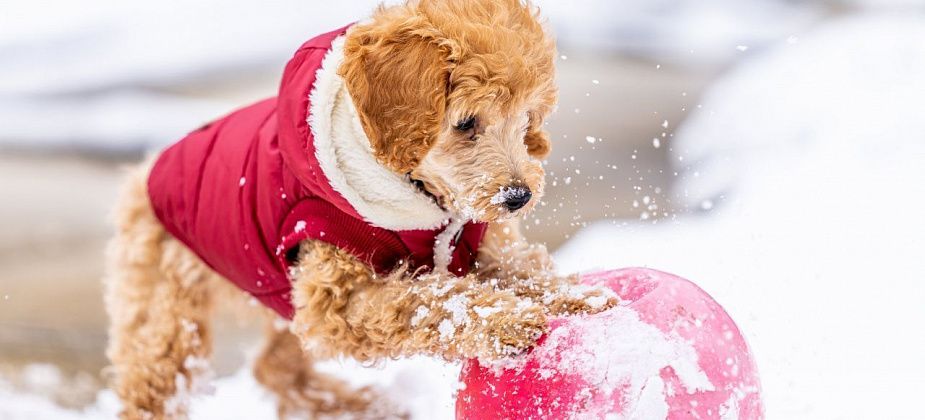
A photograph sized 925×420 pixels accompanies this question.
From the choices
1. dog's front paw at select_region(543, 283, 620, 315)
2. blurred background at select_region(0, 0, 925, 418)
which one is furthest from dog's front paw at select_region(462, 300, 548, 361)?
blurred background at select_region(0, 0, 925, 418)

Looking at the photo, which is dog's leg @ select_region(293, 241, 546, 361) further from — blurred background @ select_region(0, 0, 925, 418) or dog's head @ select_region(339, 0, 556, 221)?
blurred background @ select_region(0, 0, 925, 418)

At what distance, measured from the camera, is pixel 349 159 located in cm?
258

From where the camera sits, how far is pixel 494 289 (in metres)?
2.68

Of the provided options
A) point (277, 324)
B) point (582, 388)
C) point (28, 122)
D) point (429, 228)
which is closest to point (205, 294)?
point (277, 324)

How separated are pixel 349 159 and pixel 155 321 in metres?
1.19

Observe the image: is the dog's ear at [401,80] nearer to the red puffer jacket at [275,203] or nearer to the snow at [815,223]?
the red puffer jacket at [275,203]

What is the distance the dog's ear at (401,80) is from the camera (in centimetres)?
242

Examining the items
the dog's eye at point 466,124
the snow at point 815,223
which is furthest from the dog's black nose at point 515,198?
the snow at point 815,223

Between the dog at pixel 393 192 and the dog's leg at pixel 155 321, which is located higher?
the dog at pixel 393 192

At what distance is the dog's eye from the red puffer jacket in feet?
0.76

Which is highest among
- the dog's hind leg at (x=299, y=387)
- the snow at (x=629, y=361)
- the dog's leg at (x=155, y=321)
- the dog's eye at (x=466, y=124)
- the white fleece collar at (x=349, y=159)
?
the dog's eye at (x=466, y=124)

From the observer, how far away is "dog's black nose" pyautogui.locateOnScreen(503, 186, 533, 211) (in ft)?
8.09

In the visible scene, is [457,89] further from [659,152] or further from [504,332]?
[659,152]

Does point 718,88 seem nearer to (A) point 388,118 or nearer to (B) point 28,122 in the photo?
(A) point 388,118
